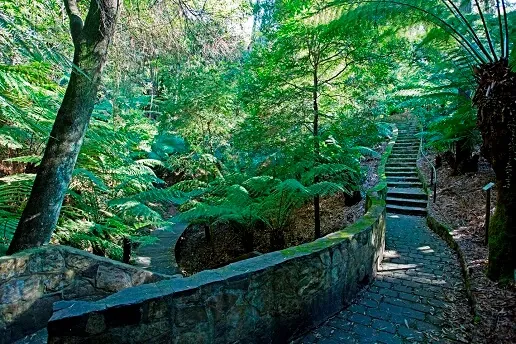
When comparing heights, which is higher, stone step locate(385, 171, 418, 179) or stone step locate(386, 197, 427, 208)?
stone step locate(385, 171, 418, 179)

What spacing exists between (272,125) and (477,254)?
364 centimetres

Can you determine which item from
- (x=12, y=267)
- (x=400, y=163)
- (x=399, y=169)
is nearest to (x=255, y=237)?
(x=12, y=267)

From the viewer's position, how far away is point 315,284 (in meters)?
2.79

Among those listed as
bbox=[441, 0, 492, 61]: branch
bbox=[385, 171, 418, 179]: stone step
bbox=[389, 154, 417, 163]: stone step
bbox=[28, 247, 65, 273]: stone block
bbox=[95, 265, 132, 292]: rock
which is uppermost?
Result: bbox=[441, 0, 492, 61]: branch

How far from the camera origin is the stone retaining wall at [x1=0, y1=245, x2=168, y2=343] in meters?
2.60

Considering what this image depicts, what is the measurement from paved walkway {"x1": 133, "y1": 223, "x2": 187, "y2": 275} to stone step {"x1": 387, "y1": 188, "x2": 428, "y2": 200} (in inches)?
238

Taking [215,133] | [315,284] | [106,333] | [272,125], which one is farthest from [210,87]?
[106,333]

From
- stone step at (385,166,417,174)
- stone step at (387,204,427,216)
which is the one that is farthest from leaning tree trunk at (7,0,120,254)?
stone step at (385,166,417,174)

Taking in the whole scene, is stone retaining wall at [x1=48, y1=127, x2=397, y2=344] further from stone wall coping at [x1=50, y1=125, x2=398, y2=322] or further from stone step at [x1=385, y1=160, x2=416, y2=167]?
stone step at [x1=385, y1=160, x2=416, y2=167]

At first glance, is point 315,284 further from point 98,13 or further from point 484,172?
Result: point 484,172

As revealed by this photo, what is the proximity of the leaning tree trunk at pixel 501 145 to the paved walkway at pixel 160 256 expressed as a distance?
424 centimetres

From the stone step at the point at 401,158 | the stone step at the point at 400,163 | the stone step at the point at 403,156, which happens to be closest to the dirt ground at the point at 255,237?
the stone step at the point at 400,163

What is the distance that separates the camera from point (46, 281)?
283 centimetres

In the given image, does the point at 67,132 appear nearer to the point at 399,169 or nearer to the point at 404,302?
the point at 404,302
